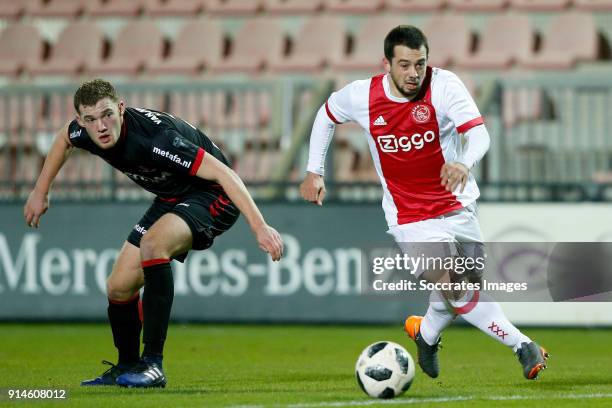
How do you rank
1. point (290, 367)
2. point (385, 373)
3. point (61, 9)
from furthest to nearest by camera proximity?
1. point (61, 9)
2. point (290, 367)
3. point (385, 373)

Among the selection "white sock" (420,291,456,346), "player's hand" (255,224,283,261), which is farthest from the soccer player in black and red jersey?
"white sock" (420,291,456,346)

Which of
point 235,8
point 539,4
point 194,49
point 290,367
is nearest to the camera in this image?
point 290,367

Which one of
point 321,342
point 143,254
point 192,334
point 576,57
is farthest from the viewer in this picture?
point 576,57

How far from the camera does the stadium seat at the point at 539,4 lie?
49.7 feet

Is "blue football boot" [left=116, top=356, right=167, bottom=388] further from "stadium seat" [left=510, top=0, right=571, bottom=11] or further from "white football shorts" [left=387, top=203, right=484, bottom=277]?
"stadium seat" [left=510, top=0, right=571, bottom=11]

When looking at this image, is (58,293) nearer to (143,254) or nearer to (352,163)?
(352,163)

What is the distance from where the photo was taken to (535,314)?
11258mm

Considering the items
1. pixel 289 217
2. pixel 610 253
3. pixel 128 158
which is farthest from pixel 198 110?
pixel 128 158

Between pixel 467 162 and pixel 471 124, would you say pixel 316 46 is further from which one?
pixel 467 162

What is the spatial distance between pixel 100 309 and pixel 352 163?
290cm

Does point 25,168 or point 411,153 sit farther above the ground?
point 25,168

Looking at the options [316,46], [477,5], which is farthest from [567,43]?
[316,46]

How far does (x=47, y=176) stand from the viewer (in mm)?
6859

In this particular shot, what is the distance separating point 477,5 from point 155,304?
10.1m
